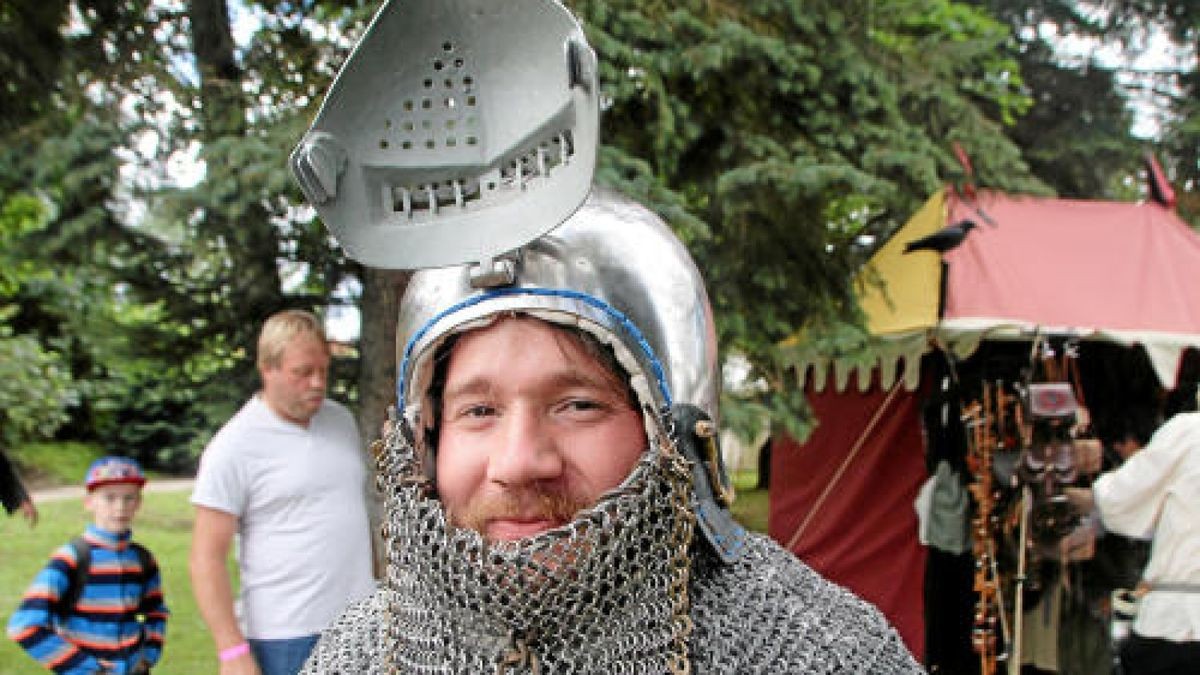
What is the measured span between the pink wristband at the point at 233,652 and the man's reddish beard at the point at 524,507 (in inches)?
89.5

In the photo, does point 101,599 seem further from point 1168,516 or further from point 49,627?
point 1168,516

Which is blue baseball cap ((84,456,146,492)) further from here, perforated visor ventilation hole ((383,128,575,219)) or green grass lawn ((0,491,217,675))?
perforated visor ventilation hole ((383,128,575,219))

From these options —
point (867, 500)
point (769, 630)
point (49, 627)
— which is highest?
point (769, 630)

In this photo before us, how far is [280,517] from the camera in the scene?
135 inches

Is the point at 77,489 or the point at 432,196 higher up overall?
the point at 432,196

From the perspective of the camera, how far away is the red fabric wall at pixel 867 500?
750 cm

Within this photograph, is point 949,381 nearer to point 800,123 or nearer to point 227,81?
point 800,123

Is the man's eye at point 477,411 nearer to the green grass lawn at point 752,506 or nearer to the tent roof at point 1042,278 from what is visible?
the tent roof at point 1042,278

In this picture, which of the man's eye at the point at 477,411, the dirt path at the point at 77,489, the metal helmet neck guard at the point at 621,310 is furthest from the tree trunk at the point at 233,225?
the dirt path at the point at 77,489

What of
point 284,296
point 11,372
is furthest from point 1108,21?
point 11,372

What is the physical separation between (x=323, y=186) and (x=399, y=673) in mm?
710

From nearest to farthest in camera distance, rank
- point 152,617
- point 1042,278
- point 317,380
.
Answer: point 317,380 → point 152,617 → point 1042,278

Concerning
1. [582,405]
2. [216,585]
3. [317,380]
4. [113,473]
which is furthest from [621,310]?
[113,473]

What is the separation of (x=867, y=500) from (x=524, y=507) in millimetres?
6976
